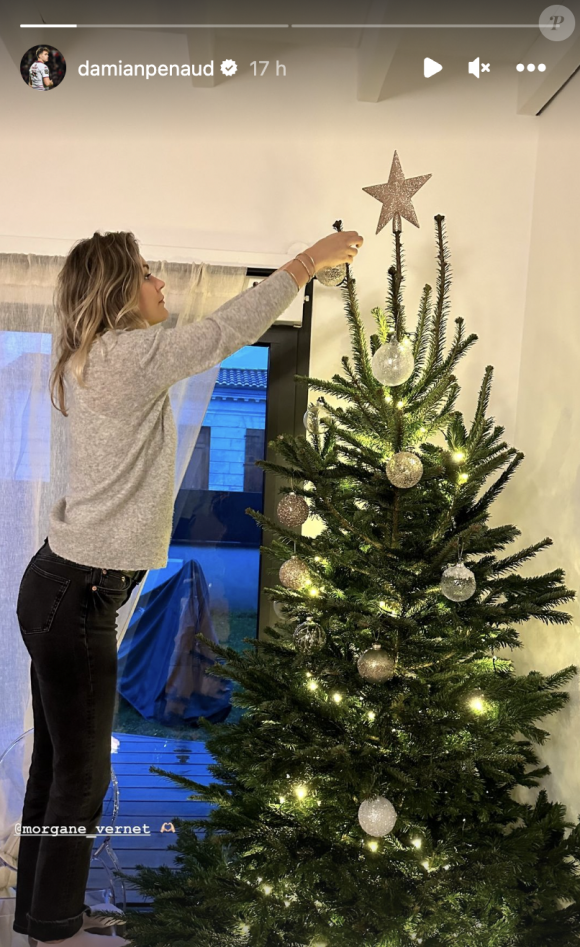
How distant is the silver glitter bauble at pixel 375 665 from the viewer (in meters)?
1.39

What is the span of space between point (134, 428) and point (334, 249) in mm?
526

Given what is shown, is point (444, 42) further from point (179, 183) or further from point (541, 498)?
point (541, 498)

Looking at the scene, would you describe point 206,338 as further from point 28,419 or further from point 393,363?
point 28,419

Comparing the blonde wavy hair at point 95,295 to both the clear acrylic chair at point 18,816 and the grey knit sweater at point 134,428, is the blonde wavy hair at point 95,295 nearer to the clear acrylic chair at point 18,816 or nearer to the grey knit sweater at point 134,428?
the grey knit sweater at point 134,428

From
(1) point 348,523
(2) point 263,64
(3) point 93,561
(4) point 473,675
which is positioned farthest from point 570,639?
(2) point 263,64

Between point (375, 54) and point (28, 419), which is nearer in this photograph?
point (375, 54)

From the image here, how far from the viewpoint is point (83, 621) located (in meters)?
1.38

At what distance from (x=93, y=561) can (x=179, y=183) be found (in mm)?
1229

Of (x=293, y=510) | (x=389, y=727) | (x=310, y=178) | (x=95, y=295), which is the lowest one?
(x=389, y=727)

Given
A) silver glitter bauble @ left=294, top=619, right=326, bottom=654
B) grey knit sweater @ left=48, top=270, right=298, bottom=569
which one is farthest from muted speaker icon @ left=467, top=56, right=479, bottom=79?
silver glitter bauble @ left=294, top=619, right=326, bottom=654

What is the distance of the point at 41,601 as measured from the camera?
138 centimetres

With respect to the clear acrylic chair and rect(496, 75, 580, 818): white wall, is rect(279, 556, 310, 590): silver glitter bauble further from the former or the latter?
the clear acrylic chair

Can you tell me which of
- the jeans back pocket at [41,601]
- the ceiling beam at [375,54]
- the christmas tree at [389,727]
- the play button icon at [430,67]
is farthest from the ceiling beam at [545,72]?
the jeans back pocket at [41,601]

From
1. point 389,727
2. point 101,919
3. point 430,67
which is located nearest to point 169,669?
point 101,919
